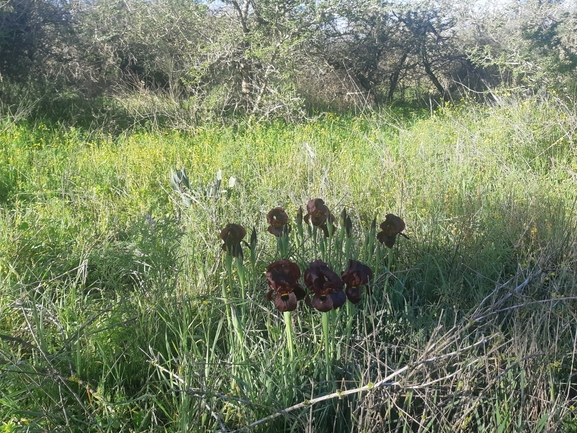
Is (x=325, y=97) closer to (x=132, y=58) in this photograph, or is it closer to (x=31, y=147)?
(x=132, y=58)

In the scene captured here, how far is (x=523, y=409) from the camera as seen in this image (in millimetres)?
1401

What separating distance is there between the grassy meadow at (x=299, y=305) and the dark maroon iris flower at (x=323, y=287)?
0.47 ft

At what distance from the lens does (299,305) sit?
6.14ft

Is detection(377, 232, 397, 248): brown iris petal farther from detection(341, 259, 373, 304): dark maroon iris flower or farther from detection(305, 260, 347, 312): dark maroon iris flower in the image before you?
detection(305, 260, 347, 312): dark maroon iris flower

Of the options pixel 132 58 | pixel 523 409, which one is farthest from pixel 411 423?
pixel 132 58

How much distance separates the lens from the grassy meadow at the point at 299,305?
1.39 meters

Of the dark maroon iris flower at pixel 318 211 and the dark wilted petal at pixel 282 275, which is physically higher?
the dark maroon iris flower at pixel 318 211

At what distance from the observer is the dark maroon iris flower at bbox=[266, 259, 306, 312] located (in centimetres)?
125

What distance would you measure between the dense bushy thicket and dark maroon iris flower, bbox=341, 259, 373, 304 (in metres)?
4.80

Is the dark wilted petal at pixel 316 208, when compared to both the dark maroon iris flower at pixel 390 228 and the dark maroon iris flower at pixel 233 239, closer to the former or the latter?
the dark maroon iris flower at pixel 390 228

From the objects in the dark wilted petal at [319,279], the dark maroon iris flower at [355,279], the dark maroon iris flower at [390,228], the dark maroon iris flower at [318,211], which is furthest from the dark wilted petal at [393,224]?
the dark wilted petal at [319,279]

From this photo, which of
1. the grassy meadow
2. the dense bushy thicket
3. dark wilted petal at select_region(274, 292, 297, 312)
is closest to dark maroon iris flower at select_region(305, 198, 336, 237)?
the grassy meadow

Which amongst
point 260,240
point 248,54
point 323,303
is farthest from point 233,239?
point 248,54

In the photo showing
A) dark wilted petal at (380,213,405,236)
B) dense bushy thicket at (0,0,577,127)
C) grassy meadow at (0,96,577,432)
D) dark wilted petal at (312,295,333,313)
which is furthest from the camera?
dense bushy thicket at (0,0,577,127)
